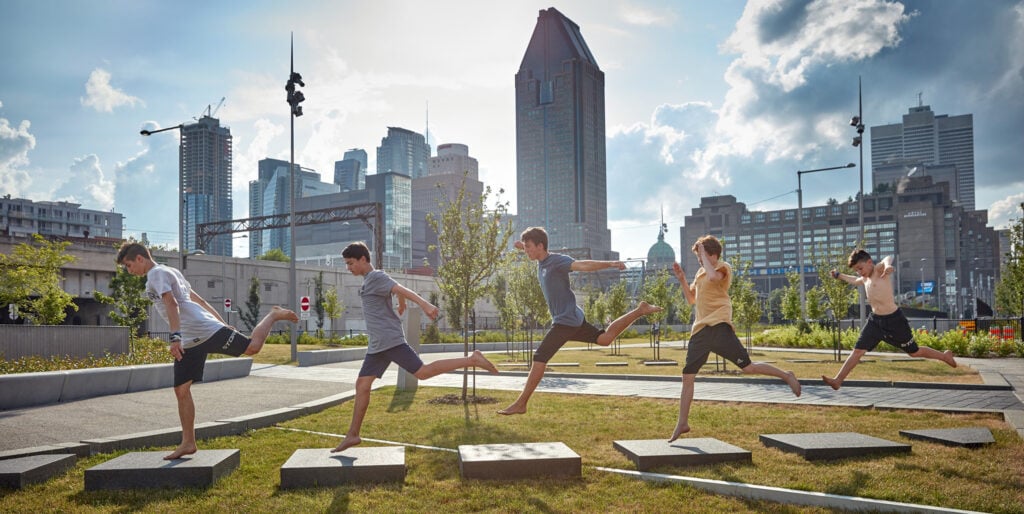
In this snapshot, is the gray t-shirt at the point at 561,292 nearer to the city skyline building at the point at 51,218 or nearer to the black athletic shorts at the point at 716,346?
the black athletic shorts at the point at 716,346

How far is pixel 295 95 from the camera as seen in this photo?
88.2 ft

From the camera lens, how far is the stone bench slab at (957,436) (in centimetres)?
693

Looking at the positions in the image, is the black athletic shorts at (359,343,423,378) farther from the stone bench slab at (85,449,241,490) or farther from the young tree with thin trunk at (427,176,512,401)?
the young tree with thin trunk at (427,176,512,401)

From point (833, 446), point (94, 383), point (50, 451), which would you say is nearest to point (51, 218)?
point (94, 383)

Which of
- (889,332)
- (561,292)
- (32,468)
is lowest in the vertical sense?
(32,468)

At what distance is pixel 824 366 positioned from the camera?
747 inches

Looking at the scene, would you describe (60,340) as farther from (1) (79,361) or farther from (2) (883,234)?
(2) (883,234)

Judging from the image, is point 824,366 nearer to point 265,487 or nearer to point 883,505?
point 883,505

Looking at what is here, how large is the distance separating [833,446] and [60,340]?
16.6 m

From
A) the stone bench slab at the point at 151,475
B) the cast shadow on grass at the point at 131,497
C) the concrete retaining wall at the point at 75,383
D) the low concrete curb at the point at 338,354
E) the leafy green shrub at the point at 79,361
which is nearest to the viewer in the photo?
the cast shadow on grass at the point at 131,497

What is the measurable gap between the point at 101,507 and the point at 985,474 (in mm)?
7265

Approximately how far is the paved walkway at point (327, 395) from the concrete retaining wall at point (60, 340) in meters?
3.38

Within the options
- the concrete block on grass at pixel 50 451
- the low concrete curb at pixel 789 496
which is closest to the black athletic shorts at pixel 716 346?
the low concrete curb at pixel 789 496

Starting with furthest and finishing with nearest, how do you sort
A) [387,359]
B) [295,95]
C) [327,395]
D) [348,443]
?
[295,95], [327,395], [387,359], [348,443]
